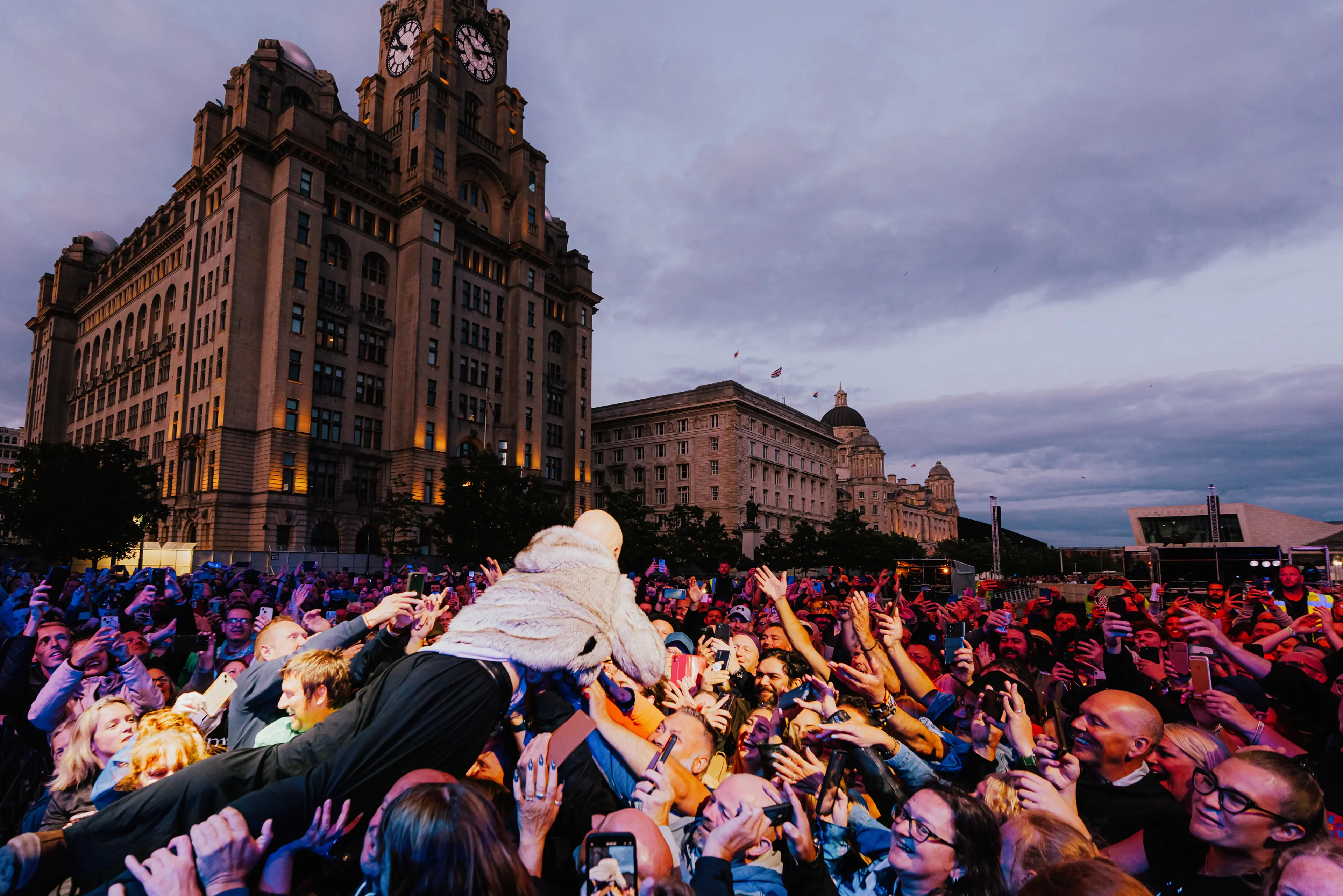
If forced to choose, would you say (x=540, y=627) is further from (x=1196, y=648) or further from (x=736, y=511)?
(x=736, y=511)

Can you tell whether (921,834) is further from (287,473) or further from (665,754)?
(287,473)

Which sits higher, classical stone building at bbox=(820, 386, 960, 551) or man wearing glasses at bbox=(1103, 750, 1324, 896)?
classical stone building at bbox=(820, 386, 960, 551)

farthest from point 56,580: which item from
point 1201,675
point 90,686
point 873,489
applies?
point 873,489

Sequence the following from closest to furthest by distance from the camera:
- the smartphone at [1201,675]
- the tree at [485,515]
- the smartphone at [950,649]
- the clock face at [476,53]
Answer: the smartphone at [1201,675] < the smartphone at [950,649] < the tree at [485,515] < the clock face at [476,53]

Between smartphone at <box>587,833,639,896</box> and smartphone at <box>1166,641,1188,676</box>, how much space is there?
19.4 ft

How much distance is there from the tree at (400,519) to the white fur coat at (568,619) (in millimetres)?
40130

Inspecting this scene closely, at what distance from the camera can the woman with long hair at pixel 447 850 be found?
7.04 feet

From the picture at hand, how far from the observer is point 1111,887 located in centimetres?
202

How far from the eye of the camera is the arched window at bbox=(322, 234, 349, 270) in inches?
1905

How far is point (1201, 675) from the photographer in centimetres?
523

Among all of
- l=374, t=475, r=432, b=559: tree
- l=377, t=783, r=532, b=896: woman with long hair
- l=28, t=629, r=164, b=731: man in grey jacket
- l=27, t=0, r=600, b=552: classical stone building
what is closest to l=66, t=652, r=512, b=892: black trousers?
l=377, t=783, r=532, b=896: woman with long hair

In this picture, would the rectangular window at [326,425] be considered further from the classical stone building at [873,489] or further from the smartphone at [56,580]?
the classical stone building at [873,489]

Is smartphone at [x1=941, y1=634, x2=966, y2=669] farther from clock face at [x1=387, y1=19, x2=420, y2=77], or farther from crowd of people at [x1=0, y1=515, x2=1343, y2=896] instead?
clock face at [x1=387, y1=19, x2=420, y2=77]

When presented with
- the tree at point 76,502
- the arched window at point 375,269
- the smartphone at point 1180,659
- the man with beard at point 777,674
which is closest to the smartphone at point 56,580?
the man with beard at point 777,674
